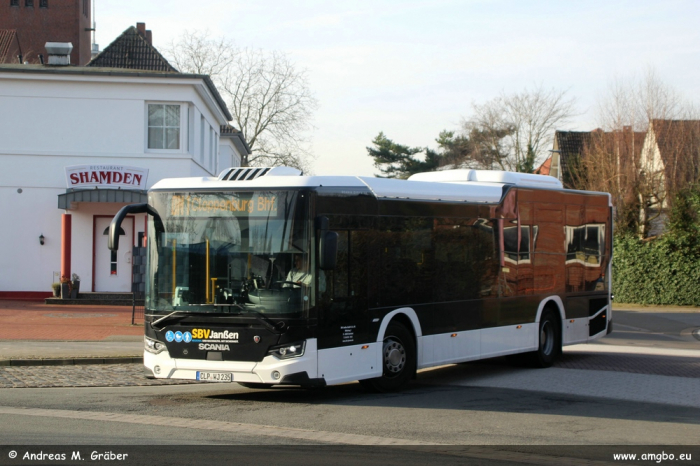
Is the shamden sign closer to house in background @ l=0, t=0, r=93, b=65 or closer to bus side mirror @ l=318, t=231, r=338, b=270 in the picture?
bus side mirror @ l=318, t=231, r=338, b=270

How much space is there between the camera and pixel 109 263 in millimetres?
27875

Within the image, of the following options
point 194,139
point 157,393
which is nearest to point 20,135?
point 194,139

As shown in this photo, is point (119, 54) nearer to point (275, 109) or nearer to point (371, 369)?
point (275, 109)

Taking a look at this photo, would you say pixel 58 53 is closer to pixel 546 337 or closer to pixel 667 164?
pixel 546 337

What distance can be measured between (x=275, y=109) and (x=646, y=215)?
1100 inches

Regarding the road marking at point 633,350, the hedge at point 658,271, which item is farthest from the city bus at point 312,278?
the hedge at point 658,271

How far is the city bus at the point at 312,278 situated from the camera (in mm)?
10297

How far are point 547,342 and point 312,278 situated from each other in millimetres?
6562

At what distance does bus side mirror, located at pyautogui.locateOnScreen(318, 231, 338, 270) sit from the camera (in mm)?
10172

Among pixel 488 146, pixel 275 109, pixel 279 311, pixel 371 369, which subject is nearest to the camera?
pixel 279 311

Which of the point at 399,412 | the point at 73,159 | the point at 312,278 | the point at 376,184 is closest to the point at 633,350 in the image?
the point at 376,184

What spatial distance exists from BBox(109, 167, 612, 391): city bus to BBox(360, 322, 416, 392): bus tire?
2 centimetres

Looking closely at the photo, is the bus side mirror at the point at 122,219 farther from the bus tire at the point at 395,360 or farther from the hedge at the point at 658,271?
the hedge at the point at 658,271

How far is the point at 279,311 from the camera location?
10242 millimetres
